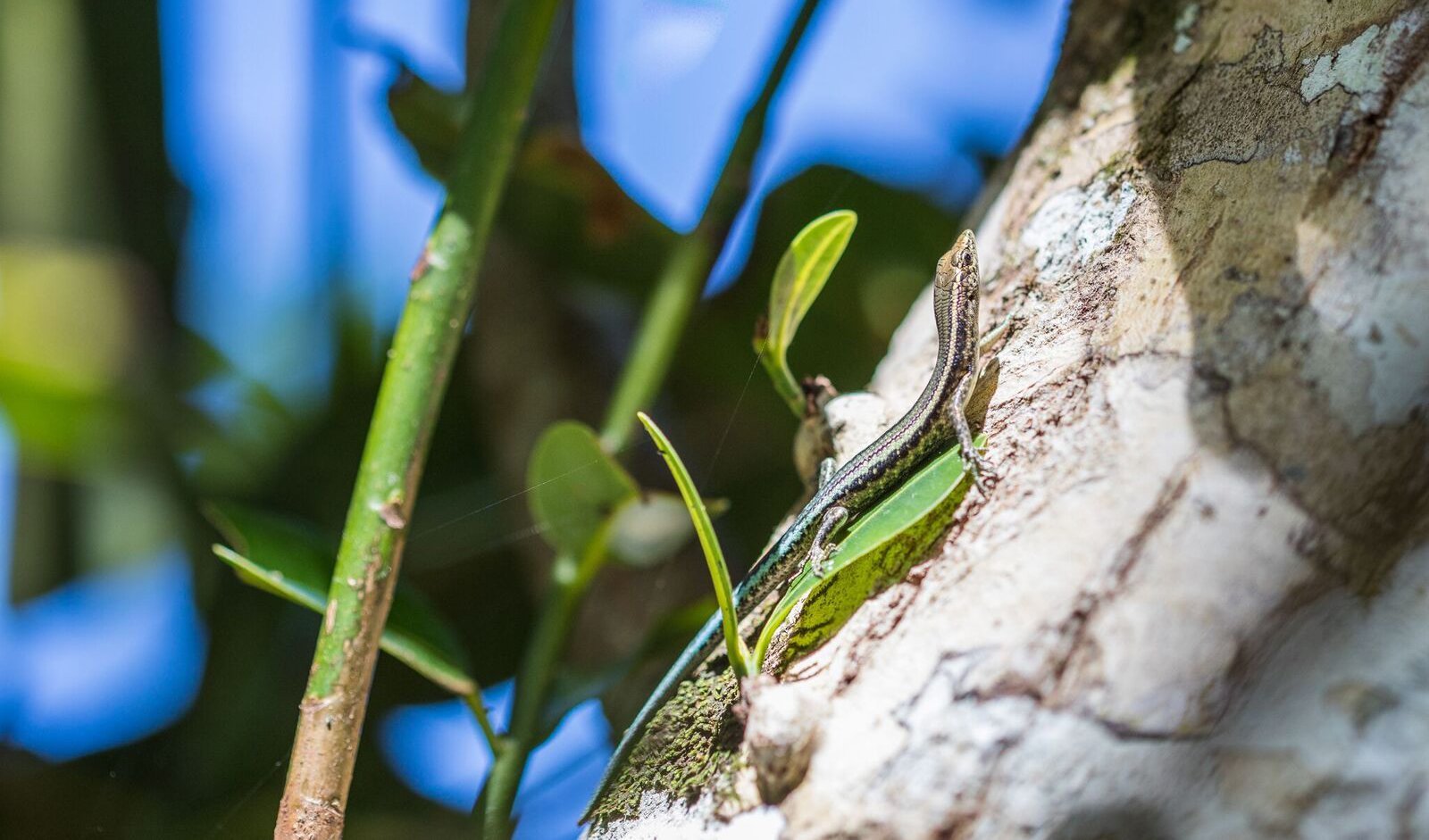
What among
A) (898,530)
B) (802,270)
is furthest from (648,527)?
(898,530)

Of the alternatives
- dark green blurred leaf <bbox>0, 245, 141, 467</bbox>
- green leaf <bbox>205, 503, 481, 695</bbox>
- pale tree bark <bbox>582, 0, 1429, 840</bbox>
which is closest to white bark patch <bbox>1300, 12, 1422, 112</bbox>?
pale tree bark <bbox>582, 0, 1429, 840</bbox>

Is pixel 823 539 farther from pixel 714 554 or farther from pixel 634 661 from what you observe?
pixel 634 661

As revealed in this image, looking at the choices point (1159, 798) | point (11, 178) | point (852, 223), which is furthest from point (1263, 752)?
point (11, 178)

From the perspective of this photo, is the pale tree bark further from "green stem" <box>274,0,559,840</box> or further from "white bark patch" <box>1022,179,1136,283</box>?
"green stem" <box>274,0,559,840</box>

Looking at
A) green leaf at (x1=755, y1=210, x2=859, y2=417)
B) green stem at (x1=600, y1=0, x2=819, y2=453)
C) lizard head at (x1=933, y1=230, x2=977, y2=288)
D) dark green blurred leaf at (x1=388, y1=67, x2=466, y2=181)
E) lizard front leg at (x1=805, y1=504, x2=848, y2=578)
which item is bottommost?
lizard front leg at (x1=805, y1=504, x2=848, y2=578)

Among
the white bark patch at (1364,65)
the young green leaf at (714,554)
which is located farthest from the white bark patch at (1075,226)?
the young green leaf at (714,554)

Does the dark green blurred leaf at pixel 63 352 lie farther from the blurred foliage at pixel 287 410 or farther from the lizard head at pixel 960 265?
the lizard head at pixel 960 265
